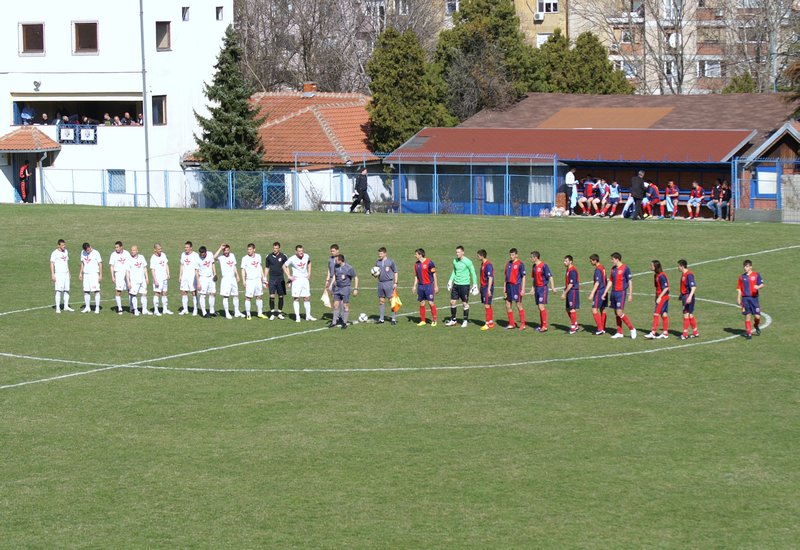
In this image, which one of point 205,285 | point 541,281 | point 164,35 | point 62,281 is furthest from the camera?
point 164,35

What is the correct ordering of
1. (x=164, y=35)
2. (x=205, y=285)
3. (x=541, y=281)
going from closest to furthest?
(x=541, y=281), (x=205, y=285), (x=164, y=35)

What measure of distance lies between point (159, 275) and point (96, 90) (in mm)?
33652

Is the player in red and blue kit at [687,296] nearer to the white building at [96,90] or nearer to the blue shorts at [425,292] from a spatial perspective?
the blue shorts at [425,292]

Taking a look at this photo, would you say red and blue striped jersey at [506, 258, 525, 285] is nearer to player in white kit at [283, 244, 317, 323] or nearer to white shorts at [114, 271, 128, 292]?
player in white kit at [283, 244, 317, 323]

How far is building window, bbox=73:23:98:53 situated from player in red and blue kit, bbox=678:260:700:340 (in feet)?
144

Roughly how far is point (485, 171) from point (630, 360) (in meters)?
A: 33.1

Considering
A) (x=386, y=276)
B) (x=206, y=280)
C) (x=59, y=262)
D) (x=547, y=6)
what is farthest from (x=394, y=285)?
(x=547, y=6)

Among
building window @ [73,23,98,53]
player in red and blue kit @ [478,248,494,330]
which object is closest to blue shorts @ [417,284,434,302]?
player in red and blue kit @ [478,248,494,330]

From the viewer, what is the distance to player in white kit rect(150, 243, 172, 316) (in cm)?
3456

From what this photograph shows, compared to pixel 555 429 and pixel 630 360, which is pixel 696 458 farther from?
pixel 630 360

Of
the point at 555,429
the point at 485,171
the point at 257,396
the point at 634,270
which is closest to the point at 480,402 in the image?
the point at 555,429

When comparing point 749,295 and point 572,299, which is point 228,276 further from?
point 749,295

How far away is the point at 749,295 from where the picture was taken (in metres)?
29.5

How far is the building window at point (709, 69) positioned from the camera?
96312 mm
